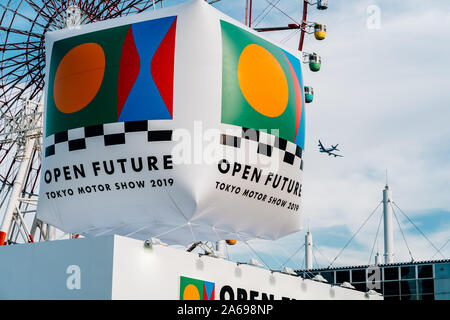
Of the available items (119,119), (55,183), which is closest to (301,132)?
(119,119)

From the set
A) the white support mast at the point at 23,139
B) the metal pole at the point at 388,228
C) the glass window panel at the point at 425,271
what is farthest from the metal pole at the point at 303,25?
the metal pole at the point at 388,228

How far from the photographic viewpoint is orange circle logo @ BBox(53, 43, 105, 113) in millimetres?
16938

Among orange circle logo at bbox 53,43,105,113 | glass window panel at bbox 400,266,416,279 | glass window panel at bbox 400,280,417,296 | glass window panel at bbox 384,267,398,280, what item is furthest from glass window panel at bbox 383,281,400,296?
orange circle logo at bbox 53,43,105,113

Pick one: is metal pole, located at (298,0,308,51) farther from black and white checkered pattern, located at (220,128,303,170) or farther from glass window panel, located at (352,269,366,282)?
glass window panel, located at (352,269,366,282)

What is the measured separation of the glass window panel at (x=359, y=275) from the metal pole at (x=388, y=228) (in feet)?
14.3

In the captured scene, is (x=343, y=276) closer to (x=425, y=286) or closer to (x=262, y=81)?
(x=425, y=286)

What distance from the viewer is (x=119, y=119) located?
1638cm

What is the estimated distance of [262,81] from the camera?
1756 cm

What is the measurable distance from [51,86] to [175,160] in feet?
12.7

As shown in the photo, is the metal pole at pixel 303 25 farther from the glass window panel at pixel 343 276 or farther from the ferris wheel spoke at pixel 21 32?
the glass window panel at pixel 343 276

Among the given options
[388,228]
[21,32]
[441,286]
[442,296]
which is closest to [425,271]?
[441,286]

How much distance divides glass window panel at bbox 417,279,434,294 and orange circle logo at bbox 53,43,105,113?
1139 inches

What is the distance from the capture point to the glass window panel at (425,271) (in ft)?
136
